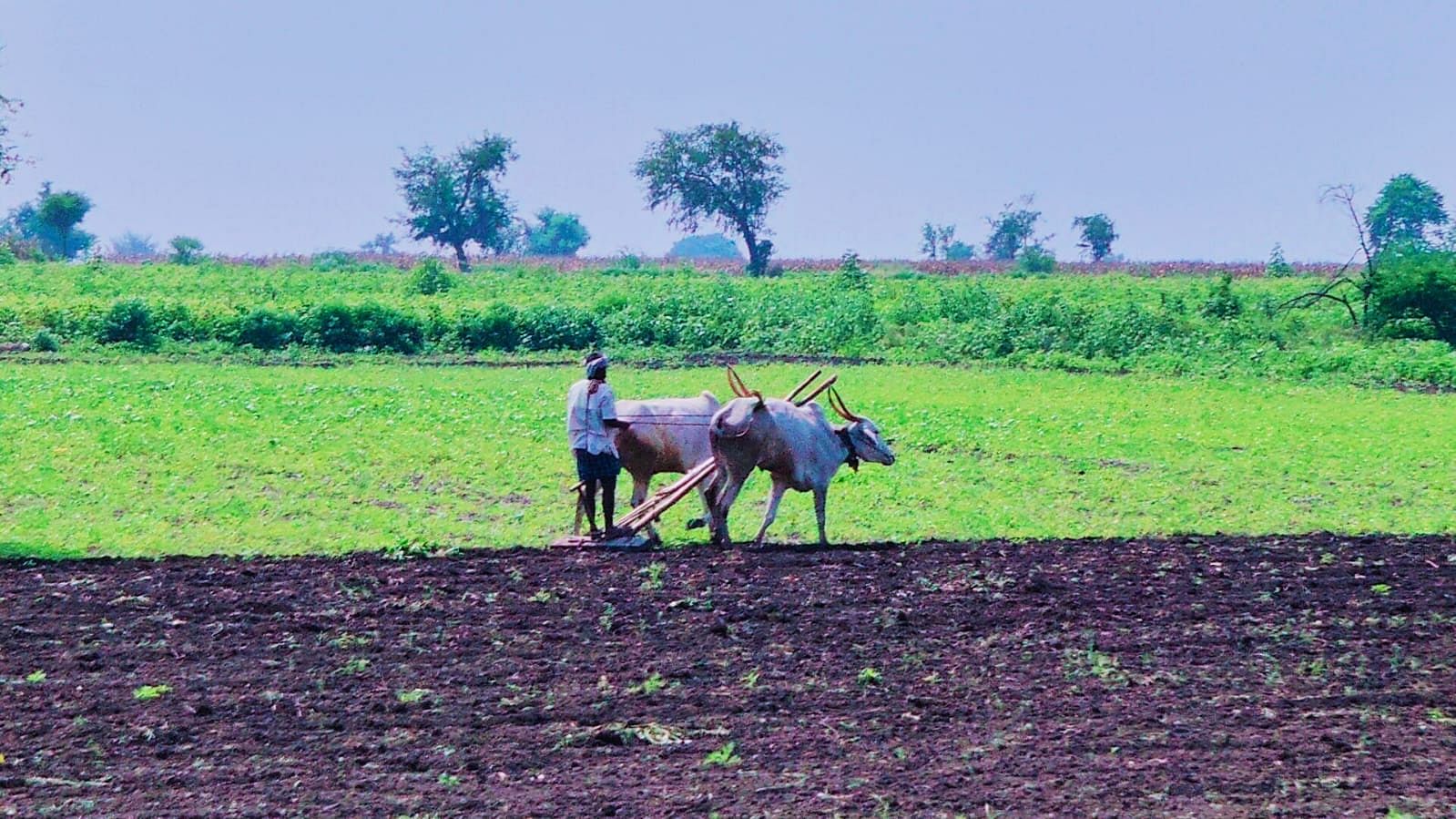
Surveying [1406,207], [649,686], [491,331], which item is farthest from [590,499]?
[1406,207]

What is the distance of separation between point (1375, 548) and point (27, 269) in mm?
56222

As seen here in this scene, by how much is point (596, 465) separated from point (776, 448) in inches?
64.2

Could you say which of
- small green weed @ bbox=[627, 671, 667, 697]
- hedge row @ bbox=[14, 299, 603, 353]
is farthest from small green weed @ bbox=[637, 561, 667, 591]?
hedge row @ bbox=[14, 299, 603, 353]

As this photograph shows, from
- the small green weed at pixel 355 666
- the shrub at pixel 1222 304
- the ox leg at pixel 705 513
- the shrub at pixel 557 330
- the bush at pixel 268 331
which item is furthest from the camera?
the shrub at pixel 1222 304

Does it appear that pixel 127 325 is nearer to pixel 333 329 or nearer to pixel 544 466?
pixel 333 329

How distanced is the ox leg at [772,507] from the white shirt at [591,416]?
1.59 m

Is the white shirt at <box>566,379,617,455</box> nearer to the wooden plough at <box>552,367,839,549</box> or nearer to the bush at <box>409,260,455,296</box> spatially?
the wooden plough at <box>552,367,839,549</box>

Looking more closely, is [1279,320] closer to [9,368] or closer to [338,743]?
[9,368]

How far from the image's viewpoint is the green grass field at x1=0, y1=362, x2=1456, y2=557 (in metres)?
18.1

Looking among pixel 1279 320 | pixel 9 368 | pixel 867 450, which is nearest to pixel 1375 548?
pixel 867 450

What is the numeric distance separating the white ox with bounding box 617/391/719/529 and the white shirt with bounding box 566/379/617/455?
950 mm

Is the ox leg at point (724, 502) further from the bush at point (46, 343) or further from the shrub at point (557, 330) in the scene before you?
the bush at point (46, 343)

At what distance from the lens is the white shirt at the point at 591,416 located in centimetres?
1592

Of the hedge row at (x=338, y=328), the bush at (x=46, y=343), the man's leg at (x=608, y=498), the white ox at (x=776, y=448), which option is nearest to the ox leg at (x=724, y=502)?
the white ox at (x=776, y=448)
